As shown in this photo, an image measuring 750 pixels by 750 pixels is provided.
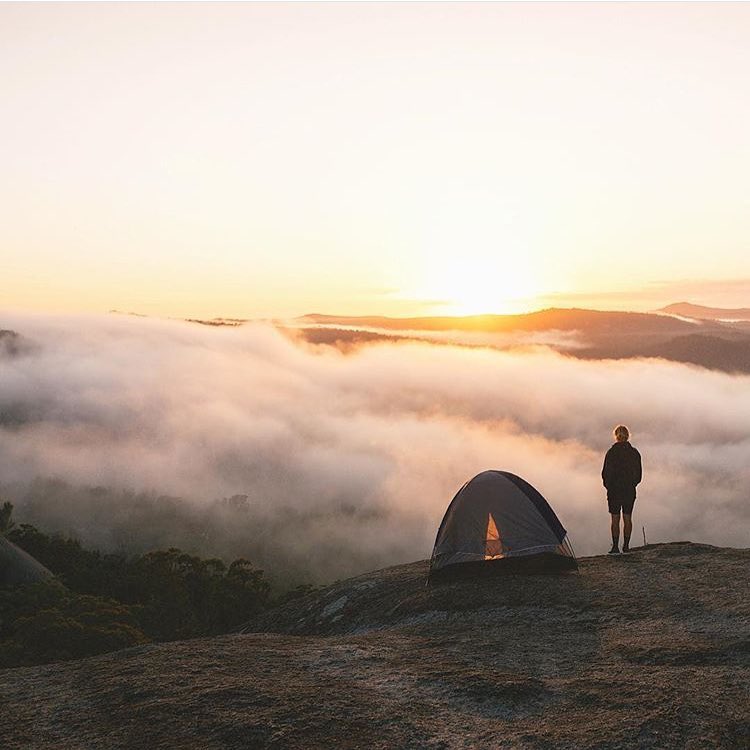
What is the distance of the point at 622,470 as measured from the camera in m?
20.1

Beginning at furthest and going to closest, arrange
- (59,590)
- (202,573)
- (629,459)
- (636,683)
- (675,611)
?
(202,573) → (59,590) → (629,459) → (675,611) → (636,683)

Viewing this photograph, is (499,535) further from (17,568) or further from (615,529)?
(17,568)

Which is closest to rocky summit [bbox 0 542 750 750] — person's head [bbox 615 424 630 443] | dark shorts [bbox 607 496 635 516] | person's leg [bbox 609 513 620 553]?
person's leg [bbox 609 513 620 553]

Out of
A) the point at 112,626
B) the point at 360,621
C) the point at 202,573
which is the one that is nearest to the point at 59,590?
the point at 202,573

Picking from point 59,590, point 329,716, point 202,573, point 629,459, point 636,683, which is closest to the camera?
point 329,716

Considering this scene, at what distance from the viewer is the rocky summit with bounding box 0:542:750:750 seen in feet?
31.1

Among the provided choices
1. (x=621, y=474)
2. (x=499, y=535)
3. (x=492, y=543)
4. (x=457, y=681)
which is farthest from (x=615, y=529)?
(x=457, y=681)

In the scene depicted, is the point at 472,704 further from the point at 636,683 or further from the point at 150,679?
the point at 150,679

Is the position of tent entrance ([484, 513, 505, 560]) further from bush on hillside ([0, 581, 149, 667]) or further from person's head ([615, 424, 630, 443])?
bush on hillside ([0, 581, 149, 667])

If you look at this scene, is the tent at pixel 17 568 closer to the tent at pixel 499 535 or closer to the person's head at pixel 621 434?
the tent at pixel 499 535

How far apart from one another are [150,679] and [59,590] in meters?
54.8

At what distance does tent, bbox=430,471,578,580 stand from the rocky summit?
0.80 metres

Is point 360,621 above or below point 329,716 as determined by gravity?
below

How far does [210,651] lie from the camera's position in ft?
44.0
